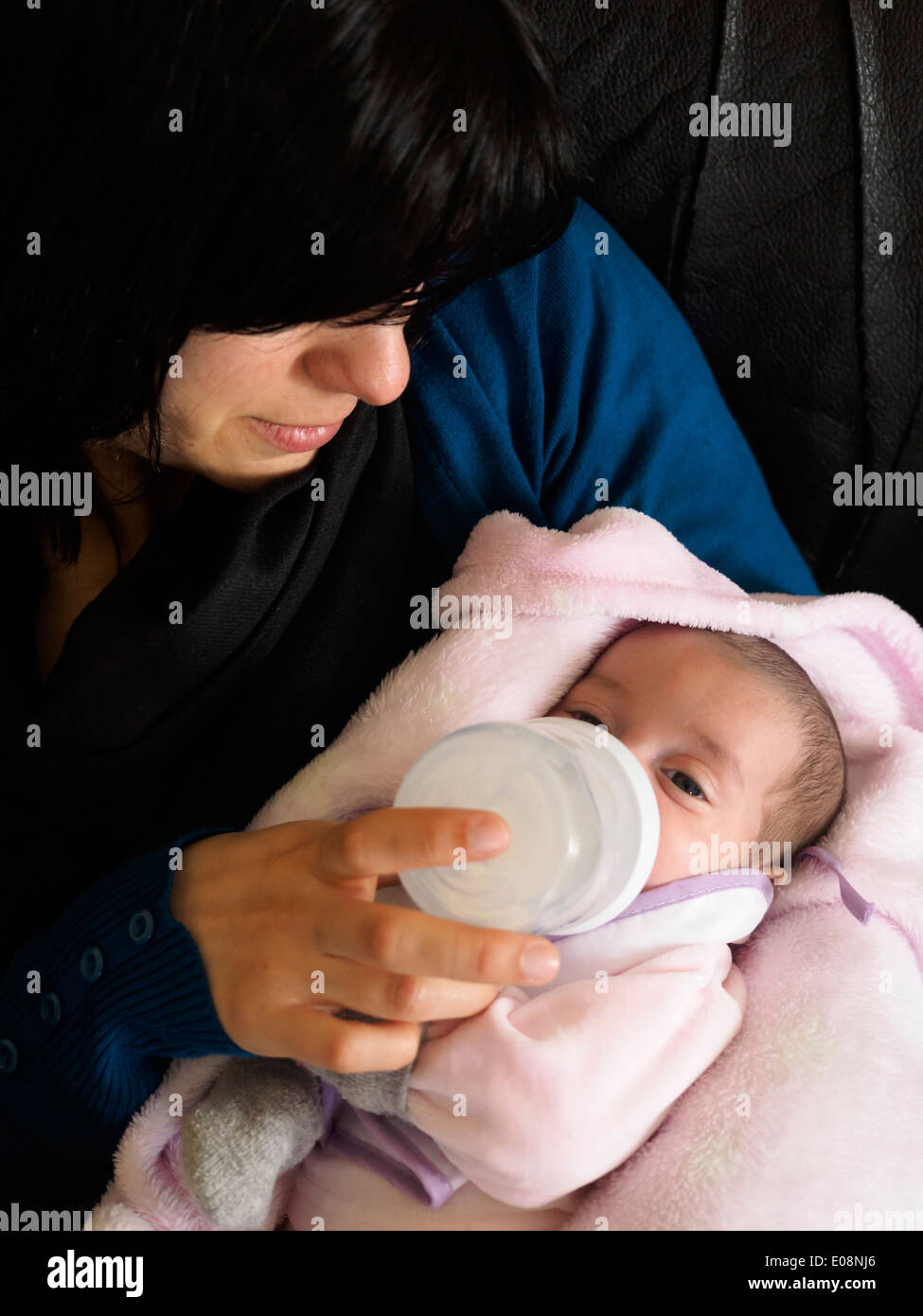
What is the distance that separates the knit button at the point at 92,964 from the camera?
37.0 inches

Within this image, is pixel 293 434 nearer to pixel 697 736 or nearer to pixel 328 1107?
pixel 697 736

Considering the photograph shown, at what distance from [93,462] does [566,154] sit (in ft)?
1.71

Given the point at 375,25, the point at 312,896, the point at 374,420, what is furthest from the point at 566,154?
the point at 312,896

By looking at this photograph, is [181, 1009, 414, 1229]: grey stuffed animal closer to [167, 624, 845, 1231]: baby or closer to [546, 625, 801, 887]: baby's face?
[167, 624, 845, 1231]: baby

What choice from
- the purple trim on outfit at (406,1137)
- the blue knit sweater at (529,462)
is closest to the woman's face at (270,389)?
the blue knit sweater at (529,462)

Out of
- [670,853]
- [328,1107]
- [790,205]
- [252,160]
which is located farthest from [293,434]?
[790,205]

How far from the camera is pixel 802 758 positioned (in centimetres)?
105

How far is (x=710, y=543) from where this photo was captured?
123 cm

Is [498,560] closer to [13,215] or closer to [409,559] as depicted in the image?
[409,559]

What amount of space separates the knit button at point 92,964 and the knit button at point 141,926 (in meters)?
0.05

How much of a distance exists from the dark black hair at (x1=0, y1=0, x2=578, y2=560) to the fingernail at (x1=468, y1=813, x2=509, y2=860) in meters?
0.35

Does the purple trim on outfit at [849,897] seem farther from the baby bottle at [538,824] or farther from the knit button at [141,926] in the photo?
the knit button at [141,926]

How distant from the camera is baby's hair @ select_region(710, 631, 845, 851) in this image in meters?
1.05

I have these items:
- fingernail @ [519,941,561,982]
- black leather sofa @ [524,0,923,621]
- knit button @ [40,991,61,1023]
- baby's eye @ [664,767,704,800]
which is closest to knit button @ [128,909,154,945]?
knit button @ [40,991,61,1023]
